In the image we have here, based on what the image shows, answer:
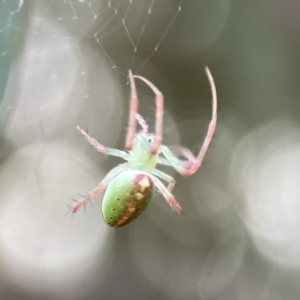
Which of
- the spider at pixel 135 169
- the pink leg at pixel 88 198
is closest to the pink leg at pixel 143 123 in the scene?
the spider at pixel 135 169

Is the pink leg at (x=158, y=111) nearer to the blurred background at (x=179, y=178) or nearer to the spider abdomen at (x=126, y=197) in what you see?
the spider abdomen at (x=126, y=197)

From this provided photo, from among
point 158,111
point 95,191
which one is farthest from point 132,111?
point 95,191

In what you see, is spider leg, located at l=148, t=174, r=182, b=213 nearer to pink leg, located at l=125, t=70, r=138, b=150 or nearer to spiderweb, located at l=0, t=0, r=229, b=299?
pink leg, located at l=125, t=70, r=138, b=150

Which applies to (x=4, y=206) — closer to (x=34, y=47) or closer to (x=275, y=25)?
(x=34, y=47)

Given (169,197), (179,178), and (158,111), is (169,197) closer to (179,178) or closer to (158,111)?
(158,111)

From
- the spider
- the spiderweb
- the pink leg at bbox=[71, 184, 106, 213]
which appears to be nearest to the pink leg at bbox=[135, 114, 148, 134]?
the spider

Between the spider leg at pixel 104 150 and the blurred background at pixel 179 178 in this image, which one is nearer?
the spider leg at pixel 104 150
